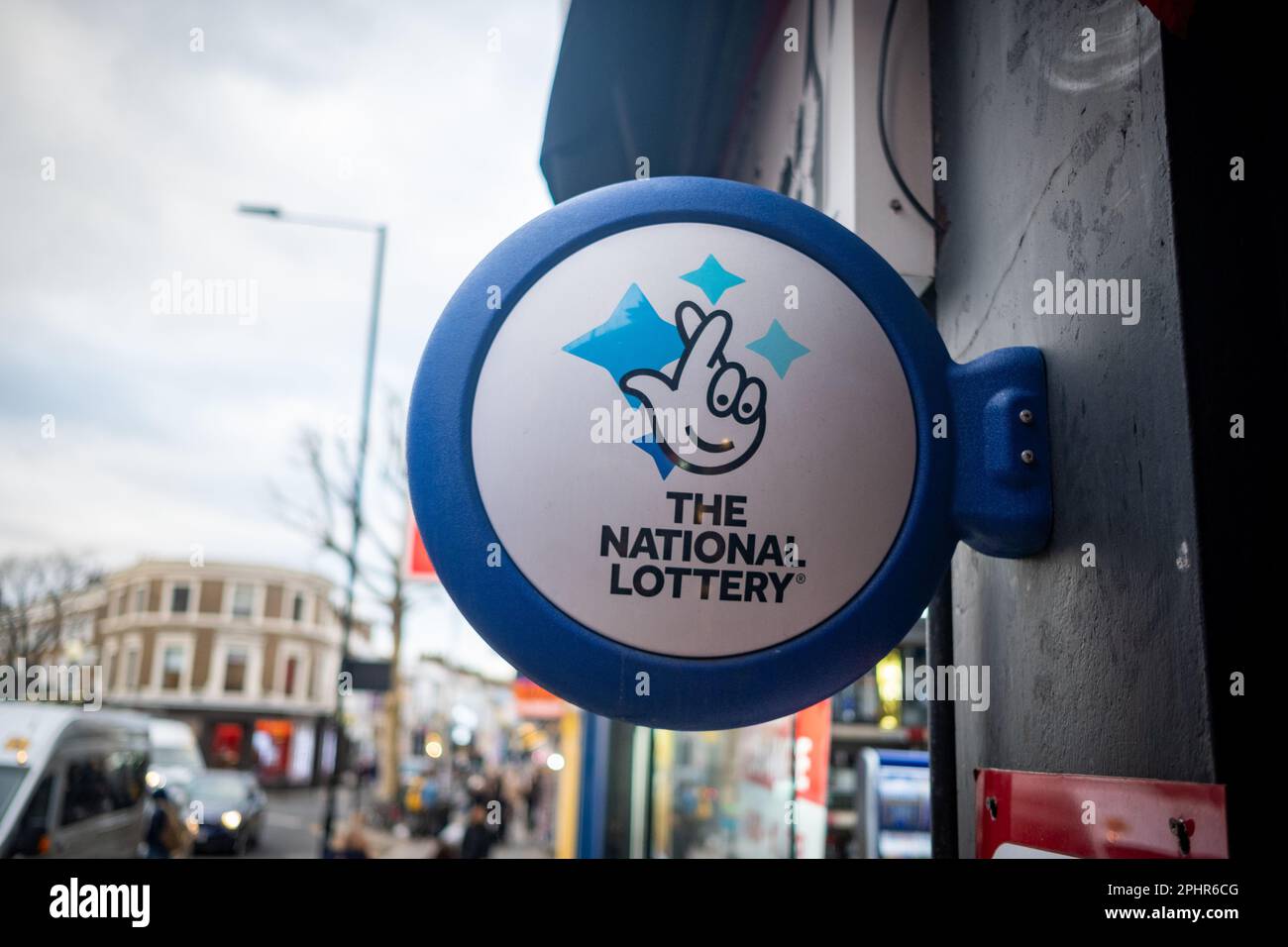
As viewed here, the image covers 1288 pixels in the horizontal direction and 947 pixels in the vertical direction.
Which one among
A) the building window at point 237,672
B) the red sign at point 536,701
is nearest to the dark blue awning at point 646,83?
the red sign at point 536,701

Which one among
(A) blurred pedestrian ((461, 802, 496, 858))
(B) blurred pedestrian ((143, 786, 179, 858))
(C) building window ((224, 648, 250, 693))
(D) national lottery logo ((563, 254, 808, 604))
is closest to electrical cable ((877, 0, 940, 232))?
(D) national lottery logo ((563, 254, 808, 604))

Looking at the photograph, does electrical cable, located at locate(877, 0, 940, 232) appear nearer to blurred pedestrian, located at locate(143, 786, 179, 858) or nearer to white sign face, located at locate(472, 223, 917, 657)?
white sign face, located at locate(472, 223, 917, 657)

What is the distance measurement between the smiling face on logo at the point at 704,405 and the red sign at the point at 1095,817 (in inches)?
22.4

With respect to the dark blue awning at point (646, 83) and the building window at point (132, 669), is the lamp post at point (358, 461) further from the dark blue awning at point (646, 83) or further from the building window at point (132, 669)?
the building window at point (132, 669)

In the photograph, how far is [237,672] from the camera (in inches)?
1615

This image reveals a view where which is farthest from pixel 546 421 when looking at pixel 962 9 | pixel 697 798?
pixel 697 798

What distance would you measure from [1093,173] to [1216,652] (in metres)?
0.66

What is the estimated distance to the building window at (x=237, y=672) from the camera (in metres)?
40.9

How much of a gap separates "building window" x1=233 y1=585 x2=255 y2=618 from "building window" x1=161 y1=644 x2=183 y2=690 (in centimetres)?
269

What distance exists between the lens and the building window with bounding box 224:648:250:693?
40875 mm

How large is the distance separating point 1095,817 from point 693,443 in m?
0.64

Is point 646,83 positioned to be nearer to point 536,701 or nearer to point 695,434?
point 695,434
